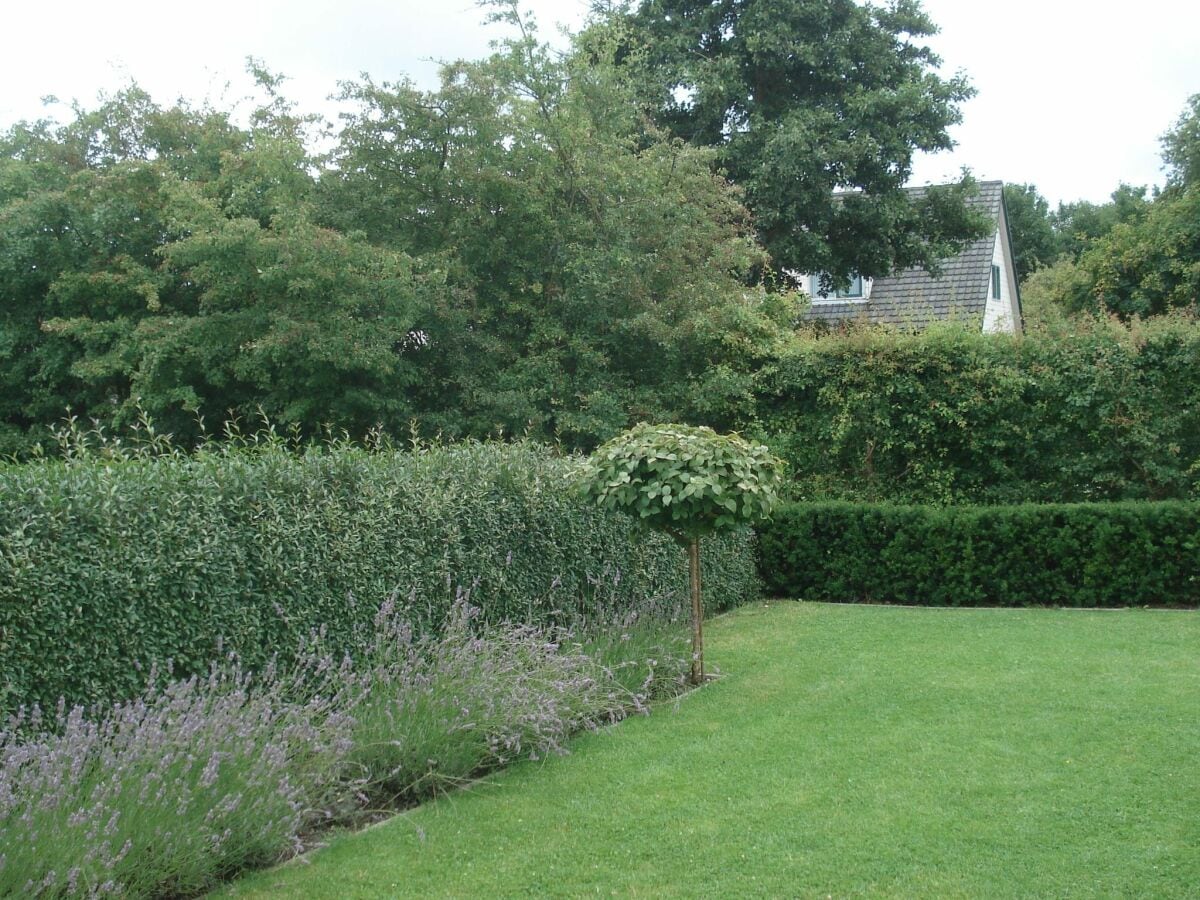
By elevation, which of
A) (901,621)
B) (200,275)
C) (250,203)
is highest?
(250,203)

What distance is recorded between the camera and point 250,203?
13477 mm

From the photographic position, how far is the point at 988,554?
11328 millimetres

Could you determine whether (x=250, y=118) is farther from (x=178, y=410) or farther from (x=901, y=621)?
(x=901, y=621)

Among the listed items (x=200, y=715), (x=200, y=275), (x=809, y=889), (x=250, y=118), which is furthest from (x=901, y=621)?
(x=250, y=118)

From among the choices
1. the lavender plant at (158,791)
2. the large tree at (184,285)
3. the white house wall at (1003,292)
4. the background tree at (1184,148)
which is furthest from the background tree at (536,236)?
the background tree at (1184,148)

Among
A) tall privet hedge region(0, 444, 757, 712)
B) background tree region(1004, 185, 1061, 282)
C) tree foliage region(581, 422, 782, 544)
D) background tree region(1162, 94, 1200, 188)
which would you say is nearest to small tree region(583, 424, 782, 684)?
tree foliage region(581, 422, 782, 544)

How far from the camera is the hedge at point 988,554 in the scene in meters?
10.8

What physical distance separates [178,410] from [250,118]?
467 cm

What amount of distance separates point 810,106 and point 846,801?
676 inches

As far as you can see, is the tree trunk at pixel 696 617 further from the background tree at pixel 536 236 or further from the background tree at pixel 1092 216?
the background tree at pixel 1092 216

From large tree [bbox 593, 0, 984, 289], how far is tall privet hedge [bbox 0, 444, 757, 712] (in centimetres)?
1247

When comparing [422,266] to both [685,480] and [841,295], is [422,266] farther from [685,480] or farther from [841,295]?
[841,295]

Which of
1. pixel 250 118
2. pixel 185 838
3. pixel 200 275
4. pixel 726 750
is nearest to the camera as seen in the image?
pixel 185 838

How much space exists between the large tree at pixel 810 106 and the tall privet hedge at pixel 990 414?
6.34 metres
